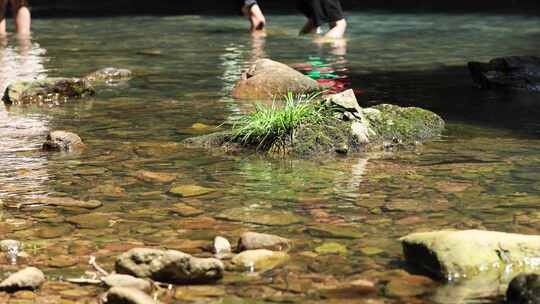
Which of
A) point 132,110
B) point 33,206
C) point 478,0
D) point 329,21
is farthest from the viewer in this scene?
point 478,0

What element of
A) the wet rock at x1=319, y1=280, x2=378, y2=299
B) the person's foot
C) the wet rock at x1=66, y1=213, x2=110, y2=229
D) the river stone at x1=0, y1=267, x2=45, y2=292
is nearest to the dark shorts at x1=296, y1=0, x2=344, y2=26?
the person's foot

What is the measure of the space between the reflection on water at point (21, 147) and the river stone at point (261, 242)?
4.45 ft

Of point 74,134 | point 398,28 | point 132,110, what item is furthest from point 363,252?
point 398,28

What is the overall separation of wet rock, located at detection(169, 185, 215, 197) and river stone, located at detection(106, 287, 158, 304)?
1612 millimetres

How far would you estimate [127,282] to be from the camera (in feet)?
11.3

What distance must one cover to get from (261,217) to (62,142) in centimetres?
196

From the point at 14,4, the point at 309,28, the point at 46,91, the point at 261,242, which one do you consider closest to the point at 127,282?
the point at 261,242

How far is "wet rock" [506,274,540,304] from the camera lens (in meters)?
3.19

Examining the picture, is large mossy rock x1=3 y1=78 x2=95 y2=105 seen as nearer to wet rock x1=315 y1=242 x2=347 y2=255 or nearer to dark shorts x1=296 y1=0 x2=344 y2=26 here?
wet rock x1=315 y1=242 x2=347 y2=255

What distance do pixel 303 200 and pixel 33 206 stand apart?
120 centimetres

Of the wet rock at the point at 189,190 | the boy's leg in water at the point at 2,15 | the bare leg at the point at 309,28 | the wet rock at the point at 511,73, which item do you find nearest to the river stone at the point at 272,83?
the wet rock at the point at 511,73

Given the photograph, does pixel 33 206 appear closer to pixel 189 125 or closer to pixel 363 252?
pixel 363 252

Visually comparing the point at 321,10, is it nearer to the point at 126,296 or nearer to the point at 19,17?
the point at 19,17

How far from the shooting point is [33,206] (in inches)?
182
